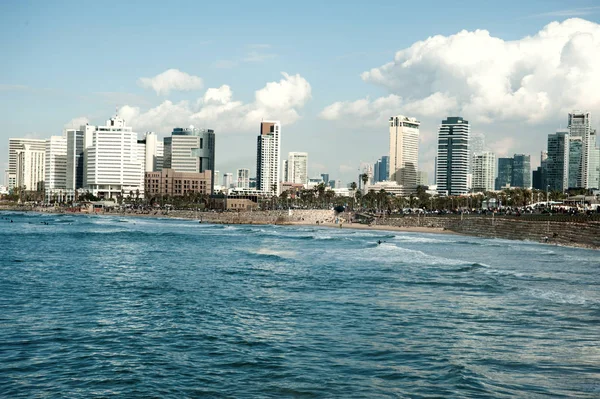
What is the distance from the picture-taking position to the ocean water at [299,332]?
18641mm

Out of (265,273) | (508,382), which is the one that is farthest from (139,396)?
(265,273)

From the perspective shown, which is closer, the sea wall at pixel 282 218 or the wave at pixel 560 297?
the wave at pixel 560 297

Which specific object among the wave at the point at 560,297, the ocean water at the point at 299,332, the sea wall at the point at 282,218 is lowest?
the sea wall at the point at 282,218

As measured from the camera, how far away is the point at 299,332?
25.6 metres

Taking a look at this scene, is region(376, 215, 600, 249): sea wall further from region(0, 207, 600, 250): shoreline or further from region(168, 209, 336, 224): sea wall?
region(168, 209, 336, 224): sea wall

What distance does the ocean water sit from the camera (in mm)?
18641

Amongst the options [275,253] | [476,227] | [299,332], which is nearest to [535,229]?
[476,227]

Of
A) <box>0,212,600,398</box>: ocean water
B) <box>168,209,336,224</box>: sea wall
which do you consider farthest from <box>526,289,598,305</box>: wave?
<box>168,209,336,224</box>: sea wall

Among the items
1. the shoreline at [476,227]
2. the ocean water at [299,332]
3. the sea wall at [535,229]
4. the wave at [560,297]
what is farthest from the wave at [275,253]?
the sea wall at [535,229]

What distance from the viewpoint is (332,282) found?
41.3 metres

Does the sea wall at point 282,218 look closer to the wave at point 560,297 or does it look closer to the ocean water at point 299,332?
the ocean water at point 299,332

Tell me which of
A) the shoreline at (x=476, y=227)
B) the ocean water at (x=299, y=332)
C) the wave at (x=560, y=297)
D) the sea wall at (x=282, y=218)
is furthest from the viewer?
the sea wall at (x=282, y=218)

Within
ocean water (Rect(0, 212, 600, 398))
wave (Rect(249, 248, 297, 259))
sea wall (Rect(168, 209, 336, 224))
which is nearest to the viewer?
ocean water (Rect(0, 212, 600, 398))

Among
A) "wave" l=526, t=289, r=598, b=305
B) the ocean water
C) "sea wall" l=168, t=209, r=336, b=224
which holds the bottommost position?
"sea wall" l=168, t=209, r=336, b=224
